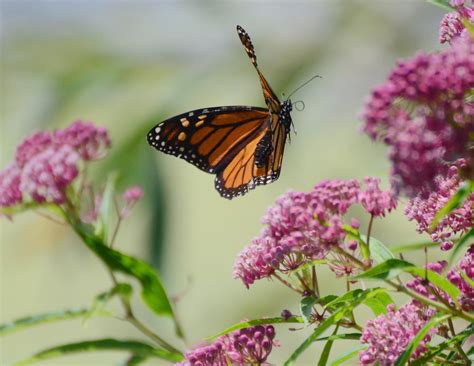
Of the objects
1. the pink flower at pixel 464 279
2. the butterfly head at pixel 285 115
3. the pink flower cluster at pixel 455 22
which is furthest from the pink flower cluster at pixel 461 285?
the butterfly head at pixel 285 115

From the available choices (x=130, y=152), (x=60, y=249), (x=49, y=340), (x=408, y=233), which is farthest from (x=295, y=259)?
(x=49, y=340)

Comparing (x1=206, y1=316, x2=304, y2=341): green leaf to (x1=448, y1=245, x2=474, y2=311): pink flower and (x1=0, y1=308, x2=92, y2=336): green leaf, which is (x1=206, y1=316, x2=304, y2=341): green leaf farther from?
(x1=0, y1=308, x2=92, y2=336): green leaf

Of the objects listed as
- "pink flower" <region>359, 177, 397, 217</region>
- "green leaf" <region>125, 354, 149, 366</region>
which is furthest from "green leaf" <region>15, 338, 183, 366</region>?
"pink flower" <region>359, 177, 397, 217</region>

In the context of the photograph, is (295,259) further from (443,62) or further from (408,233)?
(408,233)

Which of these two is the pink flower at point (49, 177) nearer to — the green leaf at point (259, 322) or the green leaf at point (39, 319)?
the green leaf at point (39, 319)

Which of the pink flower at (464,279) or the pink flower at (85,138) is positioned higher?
the pink flower at (85,138)

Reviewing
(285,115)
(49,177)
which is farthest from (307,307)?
(285,115)
